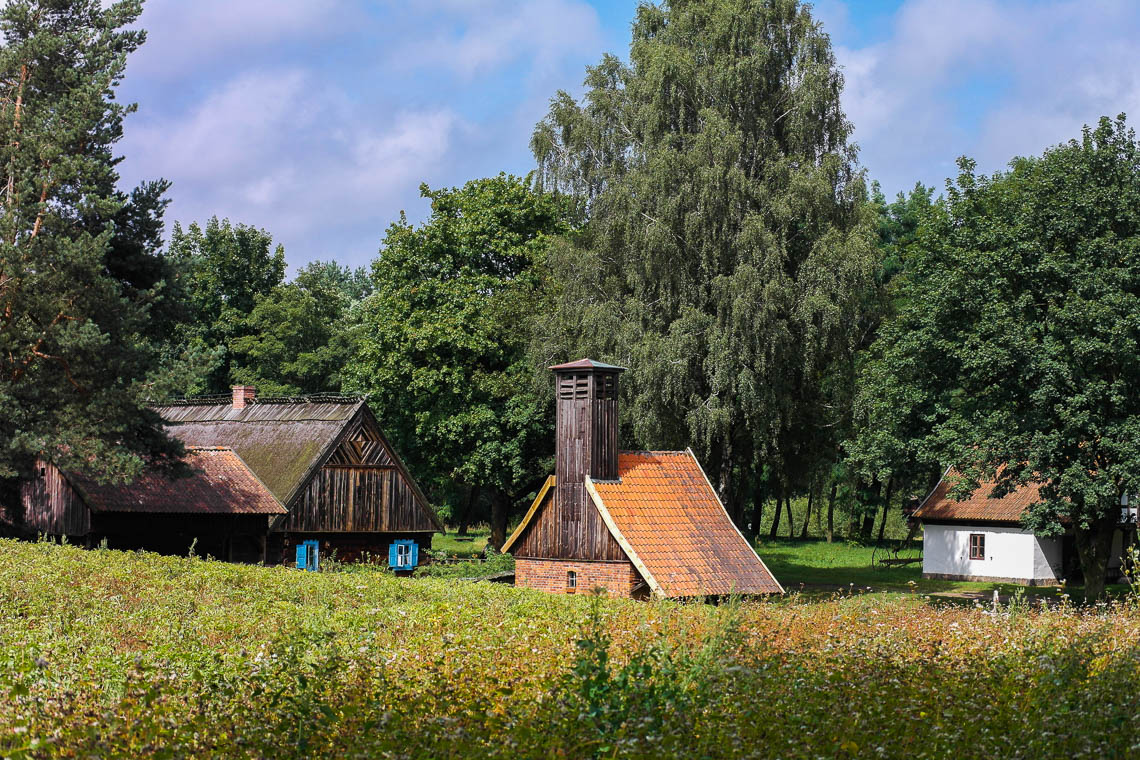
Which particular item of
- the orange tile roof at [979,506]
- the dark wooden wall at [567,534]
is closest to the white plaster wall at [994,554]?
the orange tile roof at [979,506]

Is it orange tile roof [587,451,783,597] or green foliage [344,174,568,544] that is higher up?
green foliage [344,174,568,544]

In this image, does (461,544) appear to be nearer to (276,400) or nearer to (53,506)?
(276,400)

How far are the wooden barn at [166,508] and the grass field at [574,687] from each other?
17.3 meters

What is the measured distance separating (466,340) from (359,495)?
7.75m

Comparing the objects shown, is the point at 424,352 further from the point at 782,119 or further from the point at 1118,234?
the point at 1118,234

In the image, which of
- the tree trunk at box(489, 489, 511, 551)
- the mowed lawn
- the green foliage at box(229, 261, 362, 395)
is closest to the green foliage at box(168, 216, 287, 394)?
the green foliage at box(229, 261, 362, 395)

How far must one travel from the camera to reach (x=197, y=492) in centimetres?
3269

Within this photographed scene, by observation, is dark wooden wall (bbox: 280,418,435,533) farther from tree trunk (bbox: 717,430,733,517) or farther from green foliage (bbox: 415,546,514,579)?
tree trunk (bbox: 717,430,733,517)

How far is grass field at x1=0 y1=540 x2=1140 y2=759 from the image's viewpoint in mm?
6449

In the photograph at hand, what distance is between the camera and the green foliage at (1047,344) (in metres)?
25.3

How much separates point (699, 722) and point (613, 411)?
2113 cm

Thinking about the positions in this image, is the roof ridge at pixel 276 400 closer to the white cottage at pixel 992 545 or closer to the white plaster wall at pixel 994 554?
the white cottage at pixel 992 545

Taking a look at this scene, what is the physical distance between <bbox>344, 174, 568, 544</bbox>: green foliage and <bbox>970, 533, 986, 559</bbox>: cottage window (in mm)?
14971

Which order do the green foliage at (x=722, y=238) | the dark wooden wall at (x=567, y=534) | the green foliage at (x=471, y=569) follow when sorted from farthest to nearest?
the green foliage at (x=471, y=569) → the green foliage at (x=722, y=238) → the dark wooden wall at (x=567, y=534)
